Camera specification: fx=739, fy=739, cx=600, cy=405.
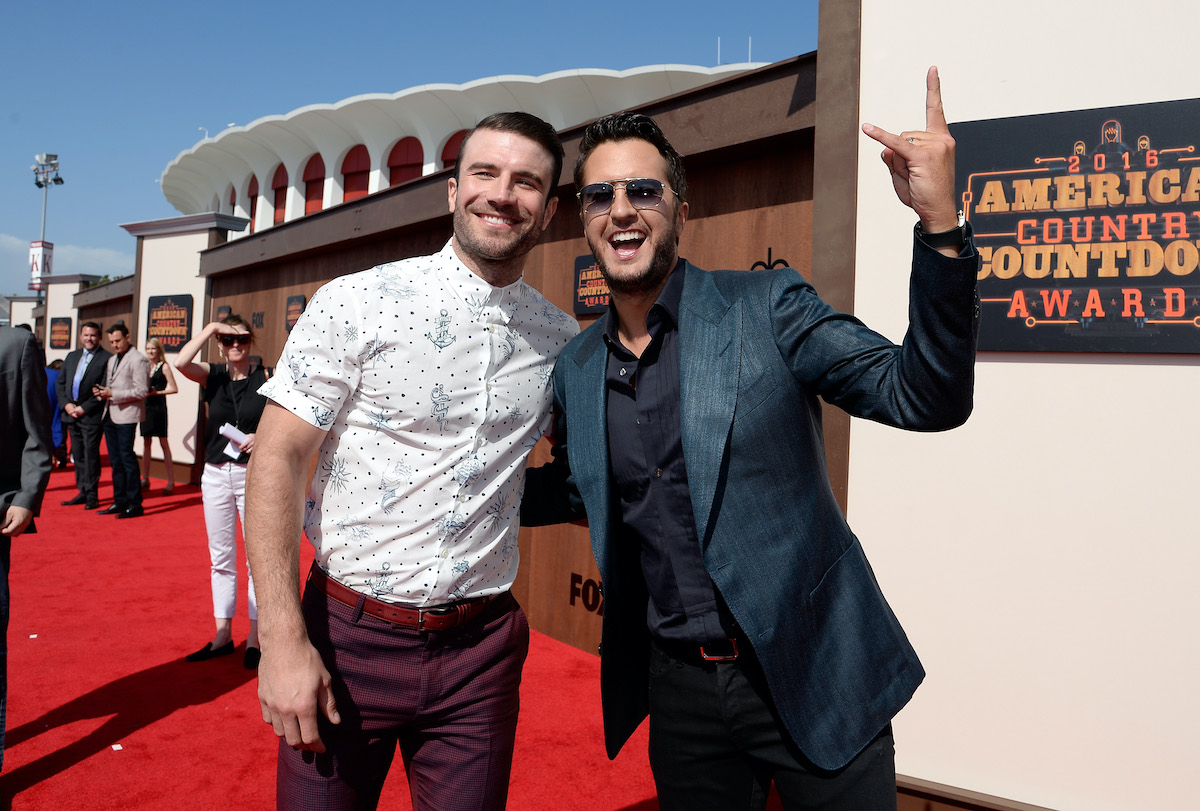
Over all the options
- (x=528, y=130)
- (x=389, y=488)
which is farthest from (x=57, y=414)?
(x=528, y=130)

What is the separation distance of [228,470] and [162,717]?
1.48 metres

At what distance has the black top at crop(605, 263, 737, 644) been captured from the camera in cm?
173

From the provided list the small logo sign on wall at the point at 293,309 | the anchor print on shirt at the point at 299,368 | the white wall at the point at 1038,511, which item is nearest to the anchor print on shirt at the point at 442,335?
the anchor print on shirt at the point at 299,368

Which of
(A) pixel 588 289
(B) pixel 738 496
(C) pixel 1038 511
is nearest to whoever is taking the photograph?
(B) pixel 738 496

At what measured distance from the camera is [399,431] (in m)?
1.81

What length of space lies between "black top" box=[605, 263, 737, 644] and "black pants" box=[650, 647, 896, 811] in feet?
0.37

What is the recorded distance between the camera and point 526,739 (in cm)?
386

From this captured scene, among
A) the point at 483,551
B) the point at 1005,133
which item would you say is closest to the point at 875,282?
the point at 1005,133

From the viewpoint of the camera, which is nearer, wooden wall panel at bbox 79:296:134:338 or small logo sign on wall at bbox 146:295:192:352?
small logo sign on wall at bbox 146:295:192:352

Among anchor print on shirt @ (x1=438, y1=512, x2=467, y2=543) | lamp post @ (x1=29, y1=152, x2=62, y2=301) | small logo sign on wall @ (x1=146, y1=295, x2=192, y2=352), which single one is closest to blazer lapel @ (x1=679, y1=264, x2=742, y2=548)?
anchor print on shirt @ (x1=438, y1=512, x2=467, y2=543)

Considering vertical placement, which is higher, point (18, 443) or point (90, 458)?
point (18, 443)

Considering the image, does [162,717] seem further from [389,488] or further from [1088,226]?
[1088,226]

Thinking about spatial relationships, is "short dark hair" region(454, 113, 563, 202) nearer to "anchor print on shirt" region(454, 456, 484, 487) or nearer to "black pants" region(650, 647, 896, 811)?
"anchor print on shirt" region(454, 456, 484, 487)

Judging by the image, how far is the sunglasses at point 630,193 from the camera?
6.25 ft
